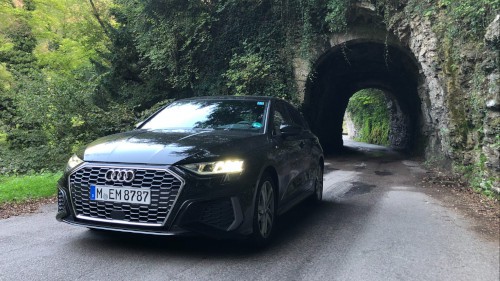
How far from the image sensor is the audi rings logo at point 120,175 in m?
3.95

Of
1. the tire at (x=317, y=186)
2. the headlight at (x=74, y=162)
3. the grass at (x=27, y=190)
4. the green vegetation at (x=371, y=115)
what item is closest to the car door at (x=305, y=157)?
the tire at (x=317, y=186)

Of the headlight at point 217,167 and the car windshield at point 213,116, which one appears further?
the car windshield at point 213,116

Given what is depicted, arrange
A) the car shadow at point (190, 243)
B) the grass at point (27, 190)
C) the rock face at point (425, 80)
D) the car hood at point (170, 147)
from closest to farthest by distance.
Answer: the car hood at point (170, 147), the car shadow at point (190, 243), the grass at point (27, 190), the rock face at point (425, 80)

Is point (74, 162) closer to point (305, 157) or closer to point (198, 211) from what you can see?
point (198, 211)

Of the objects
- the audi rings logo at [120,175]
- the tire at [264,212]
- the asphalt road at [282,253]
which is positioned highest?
the audi rings logo at [120,175]

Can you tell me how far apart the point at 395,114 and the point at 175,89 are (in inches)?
915

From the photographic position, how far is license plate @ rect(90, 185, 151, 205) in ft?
12.9

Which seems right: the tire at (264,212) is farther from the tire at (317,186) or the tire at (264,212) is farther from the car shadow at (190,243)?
the tire at (317,186)

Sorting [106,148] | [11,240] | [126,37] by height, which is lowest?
[11,240]

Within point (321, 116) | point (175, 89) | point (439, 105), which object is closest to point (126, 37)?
→ point (175, 89)

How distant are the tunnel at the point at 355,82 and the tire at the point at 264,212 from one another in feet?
36.4

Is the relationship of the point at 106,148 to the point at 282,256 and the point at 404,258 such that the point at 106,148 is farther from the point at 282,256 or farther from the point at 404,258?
the point at 404,258

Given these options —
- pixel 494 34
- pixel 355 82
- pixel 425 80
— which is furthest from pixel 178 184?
pixel 355 82

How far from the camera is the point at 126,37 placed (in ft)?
59.3
